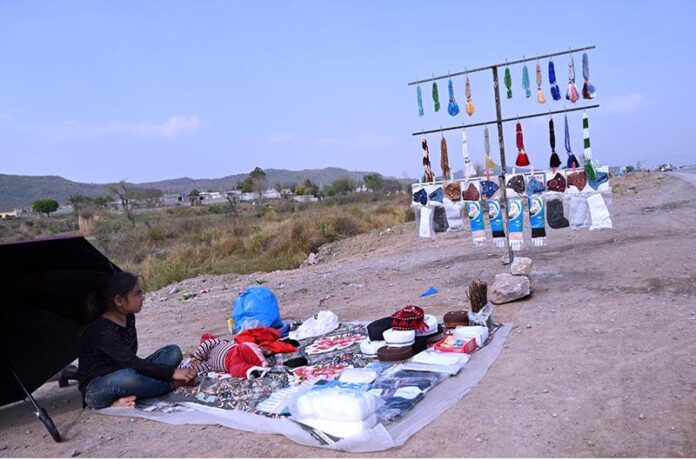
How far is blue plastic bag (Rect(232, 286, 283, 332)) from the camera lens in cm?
598

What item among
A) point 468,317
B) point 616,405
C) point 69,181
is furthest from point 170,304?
point 69,181

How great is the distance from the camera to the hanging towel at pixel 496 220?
6.70 meters

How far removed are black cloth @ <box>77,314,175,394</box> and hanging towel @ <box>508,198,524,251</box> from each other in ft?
13.7

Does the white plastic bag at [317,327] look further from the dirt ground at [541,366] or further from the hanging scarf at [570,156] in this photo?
the hanging scarf at [570,156]

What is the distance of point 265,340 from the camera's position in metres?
5.29

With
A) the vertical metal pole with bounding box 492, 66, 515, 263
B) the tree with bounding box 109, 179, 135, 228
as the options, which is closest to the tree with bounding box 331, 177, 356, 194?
the tree with bounding box 109, 179, 135, 228

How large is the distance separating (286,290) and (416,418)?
19.5 feet

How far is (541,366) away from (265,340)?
8.14 feet

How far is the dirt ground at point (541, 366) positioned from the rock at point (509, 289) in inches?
3.6

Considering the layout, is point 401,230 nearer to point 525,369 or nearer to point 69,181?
point 525,369

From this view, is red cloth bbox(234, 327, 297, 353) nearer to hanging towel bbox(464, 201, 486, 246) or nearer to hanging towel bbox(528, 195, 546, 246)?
hanging towel bbox(464, 201, 486, 246)

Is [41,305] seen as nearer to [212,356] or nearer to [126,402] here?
[126,402]

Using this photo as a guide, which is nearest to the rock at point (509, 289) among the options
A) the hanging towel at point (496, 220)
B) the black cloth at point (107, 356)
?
the hanging towel at point (496, 220)

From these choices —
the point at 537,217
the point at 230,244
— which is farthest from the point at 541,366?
the point at 230,244
